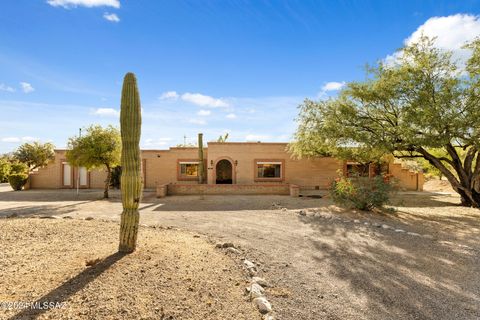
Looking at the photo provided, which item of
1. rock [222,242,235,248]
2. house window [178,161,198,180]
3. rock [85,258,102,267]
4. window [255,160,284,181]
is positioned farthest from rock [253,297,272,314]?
house window [178,161,198,180]

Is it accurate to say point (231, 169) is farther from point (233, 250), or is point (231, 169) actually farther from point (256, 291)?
point (256, 291)

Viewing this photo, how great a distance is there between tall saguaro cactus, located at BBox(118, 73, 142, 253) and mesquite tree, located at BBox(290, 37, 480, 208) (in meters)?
11.0

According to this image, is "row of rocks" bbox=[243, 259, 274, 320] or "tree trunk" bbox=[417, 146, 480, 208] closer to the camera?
"row of rocks" bbox=[243, 259, 274, 320]

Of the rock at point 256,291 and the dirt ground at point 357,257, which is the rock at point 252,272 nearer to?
the dirt ground at point 357,257

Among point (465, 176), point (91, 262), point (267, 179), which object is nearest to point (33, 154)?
point (267, 179)

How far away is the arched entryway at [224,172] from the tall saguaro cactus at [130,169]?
59.4 ft

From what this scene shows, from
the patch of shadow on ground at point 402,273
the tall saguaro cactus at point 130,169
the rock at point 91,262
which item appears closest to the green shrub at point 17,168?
the tall saguaro cactus at point 130,169

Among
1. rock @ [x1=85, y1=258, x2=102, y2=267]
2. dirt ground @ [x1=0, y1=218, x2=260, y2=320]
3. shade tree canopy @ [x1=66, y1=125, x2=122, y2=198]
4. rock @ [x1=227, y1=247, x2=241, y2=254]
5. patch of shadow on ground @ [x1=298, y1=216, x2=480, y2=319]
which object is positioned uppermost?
shade tree canopy @ [x1=66, y1=125, x2=122, y2=198]

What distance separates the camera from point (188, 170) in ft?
80.9

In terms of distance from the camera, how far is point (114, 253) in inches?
230

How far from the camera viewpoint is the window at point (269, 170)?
76.2 ft

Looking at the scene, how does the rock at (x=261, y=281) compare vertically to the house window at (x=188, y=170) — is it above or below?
below

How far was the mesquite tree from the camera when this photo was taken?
38.7 feet

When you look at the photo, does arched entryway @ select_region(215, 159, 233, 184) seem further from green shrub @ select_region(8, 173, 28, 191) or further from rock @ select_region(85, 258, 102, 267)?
rock @ select_region(85, 258, 102, 267)
